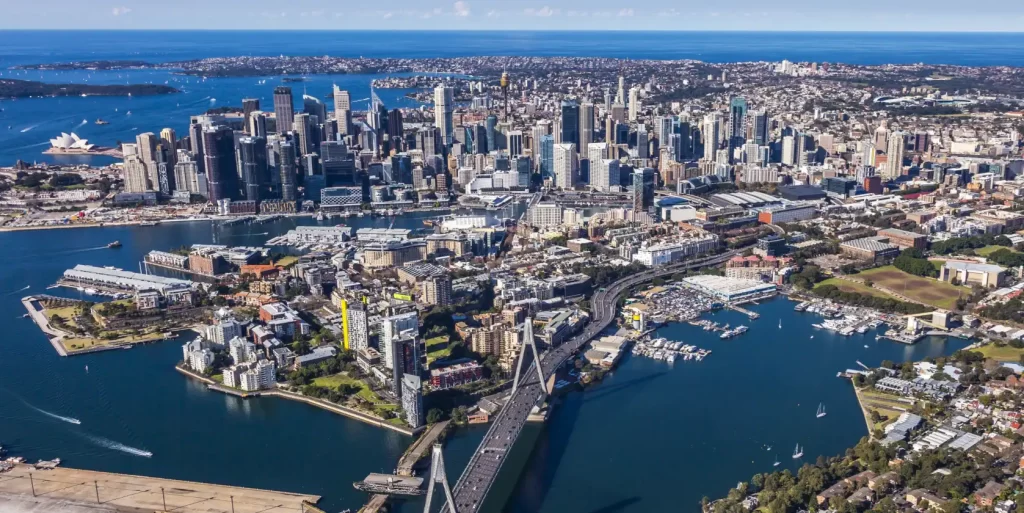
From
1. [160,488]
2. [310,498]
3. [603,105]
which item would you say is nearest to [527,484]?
[310,498]

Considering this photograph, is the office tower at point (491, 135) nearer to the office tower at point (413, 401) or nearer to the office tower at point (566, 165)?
the office tower at point (566, 165)

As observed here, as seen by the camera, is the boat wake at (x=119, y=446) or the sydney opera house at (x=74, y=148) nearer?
the boat wake at (x=119, y=446)

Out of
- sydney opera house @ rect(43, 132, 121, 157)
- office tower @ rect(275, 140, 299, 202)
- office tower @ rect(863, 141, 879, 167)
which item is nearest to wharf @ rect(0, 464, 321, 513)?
office tower @ rect(275, 140, 299, 202)

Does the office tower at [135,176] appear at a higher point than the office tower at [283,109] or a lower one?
lower

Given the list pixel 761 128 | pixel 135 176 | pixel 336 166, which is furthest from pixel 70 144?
pixel 761 128

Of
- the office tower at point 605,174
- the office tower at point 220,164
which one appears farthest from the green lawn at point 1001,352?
the office tower at point 220,164

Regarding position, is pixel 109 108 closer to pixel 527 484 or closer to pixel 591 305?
pixel 591 305

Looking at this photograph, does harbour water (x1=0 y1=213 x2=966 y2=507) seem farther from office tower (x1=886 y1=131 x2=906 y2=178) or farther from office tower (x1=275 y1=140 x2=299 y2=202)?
office tower (x1=886 y1=131 x2=906 y2=178)
